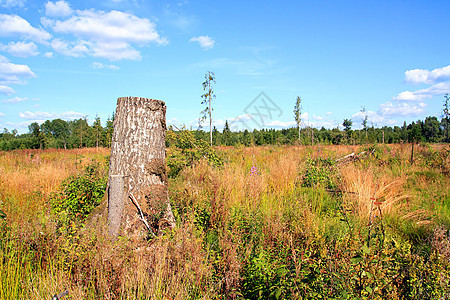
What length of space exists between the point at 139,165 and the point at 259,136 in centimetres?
5179

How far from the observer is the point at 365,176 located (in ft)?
18.9

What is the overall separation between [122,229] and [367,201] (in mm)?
4291

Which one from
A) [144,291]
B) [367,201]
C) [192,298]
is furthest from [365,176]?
[144,291]

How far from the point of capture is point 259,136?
180 ft

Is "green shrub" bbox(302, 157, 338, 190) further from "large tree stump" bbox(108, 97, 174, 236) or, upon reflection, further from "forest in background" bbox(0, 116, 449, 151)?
"large tree stump" bbox(108, 97, 174, 236)

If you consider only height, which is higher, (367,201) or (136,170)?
(136,170)

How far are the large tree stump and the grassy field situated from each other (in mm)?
443

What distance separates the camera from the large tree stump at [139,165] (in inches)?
145

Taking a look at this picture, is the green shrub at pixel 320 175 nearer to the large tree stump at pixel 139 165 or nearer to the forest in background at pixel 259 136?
the forest in background at pixel 259 136

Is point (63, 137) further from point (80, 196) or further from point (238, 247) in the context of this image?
point (238, 247)

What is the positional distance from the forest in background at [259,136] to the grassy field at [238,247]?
311 centimetres

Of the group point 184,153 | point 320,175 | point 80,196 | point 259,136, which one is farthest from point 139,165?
point 259,136

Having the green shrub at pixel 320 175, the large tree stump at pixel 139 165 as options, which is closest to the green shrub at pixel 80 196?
the large tree stump at pixel 139 165

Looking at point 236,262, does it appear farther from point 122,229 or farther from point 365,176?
point 365,176
